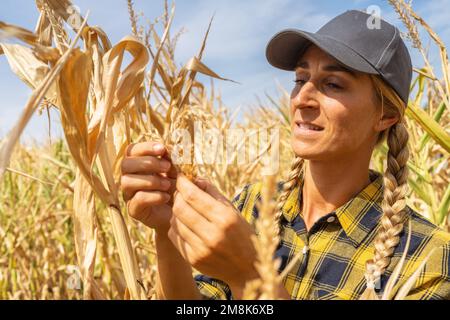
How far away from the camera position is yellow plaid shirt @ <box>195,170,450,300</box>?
121cm

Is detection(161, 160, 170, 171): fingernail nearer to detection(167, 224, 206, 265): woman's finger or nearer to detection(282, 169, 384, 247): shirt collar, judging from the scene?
detection(167, 224, 206, 265): woman's finger

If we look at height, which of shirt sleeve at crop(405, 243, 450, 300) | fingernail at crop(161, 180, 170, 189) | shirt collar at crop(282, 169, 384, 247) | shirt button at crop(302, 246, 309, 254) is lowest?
shirt sleeve at crop(405, 243, 450, 300)

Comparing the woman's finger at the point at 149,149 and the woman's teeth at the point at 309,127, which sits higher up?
the woman's teeth at the point at 309,127

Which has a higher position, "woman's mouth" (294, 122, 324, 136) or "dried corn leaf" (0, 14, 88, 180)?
"dried corn leaf" (0, 14, 88, 180)

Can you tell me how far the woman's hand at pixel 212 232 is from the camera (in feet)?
2.97

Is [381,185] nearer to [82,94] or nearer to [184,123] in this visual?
[184,123]

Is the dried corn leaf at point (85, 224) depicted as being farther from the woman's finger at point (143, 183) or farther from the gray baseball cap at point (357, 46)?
the gray baseball cap at point (357, 46)

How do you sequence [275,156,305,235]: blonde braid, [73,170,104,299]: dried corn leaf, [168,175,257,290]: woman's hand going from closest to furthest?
1. [168,175,257,290]: woman's hand
2. [73,170,104,299]: dried corn leaf
3. [275,156,305,235]: blonde braid

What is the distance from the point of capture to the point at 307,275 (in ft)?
4.28

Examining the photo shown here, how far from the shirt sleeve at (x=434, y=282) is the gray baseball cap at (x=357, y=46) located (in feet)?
1.42

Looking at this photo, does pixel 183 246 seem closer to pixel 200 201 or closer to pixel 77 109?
pixel 200 201

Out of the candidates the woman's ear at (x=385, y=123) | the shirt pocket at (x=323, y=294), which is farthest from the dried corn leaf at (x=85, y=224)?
the woman's ear at (x=385, y=123)

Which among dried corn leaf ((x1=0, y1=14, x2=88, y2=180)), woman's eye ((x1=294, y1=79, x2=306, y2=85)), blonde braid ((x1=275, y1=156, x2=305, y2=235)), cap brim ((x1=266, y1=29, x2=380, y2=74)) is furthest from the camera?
blonde braid ((x1=275, y1=156, x2=305, y2=235))

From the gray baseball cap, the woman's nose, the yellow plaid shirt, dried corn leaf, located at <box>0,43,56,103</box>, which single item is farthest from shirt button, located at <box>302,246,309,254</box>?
dried corn leaf, located at <box>0,43,56,103</box>
